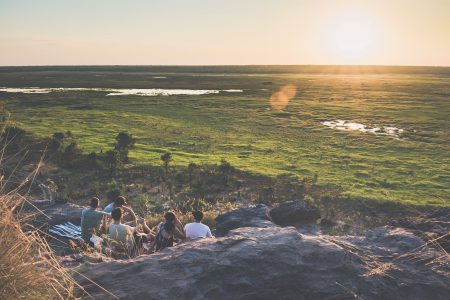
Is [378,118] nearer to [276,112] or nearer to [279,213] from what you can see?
[276,112]

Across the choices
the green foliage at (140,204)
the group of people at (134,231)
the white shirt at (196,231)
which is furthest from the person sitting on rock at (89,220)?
the green foliage at (140,204)

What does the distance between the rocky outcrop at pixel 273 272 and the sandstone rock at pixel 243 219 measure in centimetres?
603

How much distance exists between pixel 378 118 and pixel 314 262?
48.4 meters

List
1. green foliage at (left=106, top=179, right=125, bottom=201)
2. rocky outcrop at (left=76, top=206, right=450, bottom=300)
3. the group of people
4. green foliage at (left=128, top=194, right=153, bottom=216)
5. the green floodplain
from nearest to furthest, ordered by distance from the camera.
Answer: rocky outcrop at (left=76, top=206, right=450, bottom=300)
the group of people
green foliage at (left=128, top=194, right=153, bottom=216)
green foliage at (left=106, top=179, right=125, bottom=201)
the green floodplain

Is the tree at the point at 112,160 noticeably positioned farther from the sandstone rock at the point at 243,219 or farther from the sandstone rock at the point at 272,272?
the sandstone rock at the point at 272,272

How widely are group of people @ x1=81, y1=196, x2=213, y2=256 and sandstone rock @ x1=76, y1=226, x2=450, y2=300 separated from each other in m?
1.92

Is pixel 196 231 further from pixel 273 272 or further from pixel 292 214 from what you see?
pixel 292 214

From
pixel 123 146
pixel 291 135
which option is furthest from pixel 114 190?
pixel 291 135

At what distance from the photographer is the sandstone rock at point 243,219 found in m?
12.2

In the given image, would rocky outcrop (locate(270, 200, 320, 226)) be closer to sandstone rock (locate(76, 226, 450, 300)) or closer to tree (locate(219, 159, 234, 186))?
tree (locate(219, 159, 234, 186))

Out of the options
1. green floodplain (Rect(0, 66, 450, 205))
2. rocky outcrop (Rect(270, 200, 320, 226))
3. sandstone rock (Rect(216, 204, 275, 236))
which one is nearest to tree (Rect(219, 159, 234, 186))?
green floodplain (Rect(0, 66, 450, 205))

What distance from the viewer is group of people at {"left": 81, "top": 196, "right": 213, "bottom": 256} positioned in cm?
823

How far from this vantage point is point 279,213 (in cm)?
1479

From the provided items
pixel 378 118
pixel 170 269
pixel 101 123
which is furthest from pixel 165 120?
pixel 170 269
